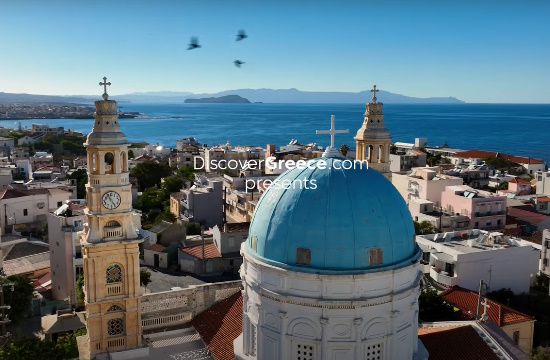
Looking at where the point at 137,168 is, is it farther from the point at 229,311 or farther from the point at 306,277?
the point at 306,277

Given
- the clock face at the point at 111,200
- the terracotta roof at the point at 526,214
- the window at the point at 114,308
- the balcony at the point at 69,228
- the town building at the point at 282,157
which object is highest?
the clock face at the point at 111,200

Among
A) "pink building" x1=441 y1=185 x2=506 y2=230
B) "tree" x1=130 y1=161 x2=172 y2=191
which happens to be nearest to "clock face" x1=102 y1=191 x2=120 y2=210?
"pink building" x1=441 y1=185 x2=506 y2=230

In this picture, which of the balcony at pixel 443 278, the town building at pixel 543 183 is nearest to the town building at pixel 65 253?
the balcony at pixel 443 278

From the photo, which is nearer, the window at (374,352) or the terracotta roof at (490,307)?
the window at (374,352)

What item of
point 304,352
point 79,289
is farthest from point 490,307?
point 79,289

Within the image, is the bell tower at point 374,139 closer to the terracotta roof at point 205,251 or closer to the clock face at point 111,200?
the clock face at point 111,200

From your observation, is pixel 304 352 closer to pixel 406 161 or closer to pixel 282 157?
pixel 282 157

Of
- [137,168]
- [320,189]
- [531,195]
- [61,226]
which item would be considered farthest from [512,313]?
[137,168]
